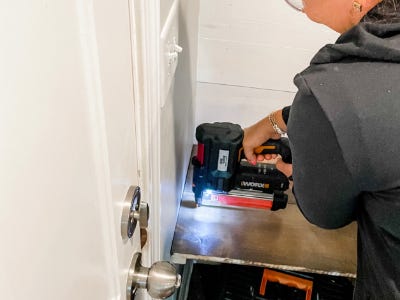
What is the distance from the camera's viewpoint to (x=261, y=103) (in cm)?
164

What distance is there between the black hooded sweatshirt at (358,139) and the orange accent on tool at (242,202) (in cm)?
59

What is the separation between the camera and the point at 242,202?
1.43 meters

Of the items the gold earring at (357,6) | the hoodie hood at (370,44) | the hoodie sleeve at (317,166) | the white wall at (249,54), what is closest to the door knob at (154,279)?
the hoodie sleeve at (317,166)

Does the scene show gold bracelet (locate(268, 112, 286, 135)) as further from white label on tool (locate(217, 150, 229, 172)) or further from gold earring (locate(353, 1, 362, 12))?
gold earring (locate(353, 1, 362, 12))

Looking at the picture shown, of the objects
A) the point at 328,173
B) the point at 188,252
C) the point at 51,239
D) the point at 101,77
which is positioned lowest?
the point at 188,252

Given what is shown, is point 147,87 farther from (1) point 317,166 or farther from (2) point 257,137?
(2) point 257,137

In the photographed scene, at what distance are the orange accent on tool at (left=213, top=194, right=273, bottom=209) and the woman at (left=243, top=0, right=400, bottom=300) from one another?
1.82 feet

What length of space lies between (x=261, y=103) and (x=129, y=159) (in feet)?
3.59

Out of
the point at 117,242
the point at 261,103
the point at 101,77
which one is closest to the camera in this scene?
the point at 101,77

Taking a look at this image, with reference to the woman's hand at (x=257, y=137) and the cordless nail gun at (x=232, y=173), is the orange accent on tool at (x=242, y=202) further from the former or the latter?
the woman's hand at (x=257, y=137)

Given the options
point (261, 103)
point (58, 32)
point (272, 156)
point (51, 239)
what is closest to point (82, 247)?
point (51, 239)

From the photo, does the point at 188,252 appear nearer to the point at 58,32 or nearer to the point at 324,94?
the point at 324,94

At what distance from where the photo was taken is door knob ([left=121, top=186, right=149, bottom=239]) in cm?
59

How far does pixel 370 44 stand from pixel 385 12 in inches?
4.3
